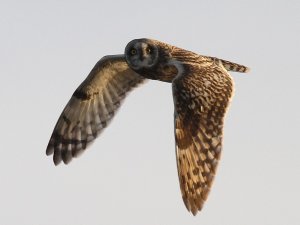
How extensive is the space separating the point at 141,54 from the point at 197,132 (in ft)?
10.0

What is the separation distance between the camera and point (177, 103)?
62.1ft

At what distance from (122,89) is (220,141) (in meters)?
5.94

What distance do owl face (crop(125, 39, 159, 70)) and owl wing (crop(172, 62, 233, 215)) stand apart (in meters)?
1.82

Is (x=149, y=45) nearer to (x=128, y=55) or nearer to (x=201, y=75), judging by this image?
(x=128, y=55)

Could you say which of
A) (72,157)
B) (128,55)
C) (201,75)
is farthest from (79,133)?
(201,75)

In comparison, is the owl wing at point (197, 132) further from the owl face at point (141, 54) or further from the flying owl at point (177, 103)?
the owl face at point (141, 54)

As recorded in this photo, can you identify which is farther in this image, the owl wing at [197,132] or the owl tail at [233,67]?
the owl tail at [233,67]

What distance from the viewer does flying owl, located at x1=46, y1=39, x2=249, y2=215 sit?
61.4ft

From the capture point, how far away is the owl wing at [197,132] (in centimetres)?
1858

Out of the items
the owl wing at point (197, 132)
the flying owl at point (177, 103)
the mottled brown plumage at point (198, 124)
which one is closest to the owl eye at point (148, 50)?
the flying owl at point (177, 103)

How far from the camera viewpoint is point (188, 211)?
18109 mm

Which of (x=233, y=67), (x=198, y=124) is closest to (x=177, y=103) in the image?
(x=198, y=124)

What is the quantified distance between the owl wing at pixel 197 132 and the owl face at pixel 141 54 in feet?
5.96

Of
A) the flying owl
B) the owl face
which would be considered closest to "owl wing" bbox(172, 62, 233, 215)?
the flying owl
